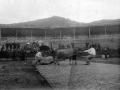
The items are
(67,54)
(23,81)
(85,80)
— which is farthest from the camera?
(67,54)

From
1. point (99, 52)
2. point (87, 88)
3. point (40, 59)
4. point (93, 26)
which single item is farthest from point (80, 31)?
point (87, 88)

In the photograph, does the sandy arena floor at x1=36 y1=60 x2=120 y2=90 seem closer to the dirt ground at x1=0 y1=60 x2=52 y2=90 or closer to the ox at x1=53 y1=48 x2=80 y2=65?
the dirt ground at x1=0 y1=60 x2=52 y2=90

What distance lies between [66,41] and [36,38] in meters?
5.42

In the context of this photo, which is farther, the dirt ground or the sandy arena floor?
the dirt ground

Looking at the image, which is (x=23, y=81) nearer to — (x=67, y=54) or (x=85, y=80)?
(x=85, y=80)

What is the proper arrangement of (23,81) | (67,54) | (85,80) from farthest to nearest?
1. (67,54)
2. (23,81)
3. (85,80)

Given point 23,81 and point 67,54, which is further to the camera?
point 67,54

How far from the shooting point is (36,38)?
32750mm

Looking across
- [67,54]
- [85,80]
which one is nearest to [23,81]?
[85,80]

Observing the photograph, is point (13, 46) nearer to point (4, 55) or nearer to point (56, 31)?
point (4, 55)

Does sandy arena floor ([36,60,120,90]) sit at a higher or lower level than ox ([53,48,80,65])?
lower

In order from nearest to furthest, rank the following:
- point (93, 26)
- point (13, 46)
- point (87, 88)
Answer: point (87, 88) → point (13, 46) → point (93, 26)

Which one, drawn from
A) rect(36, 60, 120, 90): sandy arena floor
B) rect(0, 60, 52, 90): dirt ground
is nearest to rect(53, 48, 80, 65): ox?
rect(36, 60, 120, 90): sandy arena floor

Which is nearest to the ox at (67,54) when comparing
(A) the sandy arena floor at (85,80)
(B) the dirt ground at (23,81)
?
(A) the sandy arena floor at (85,80)
